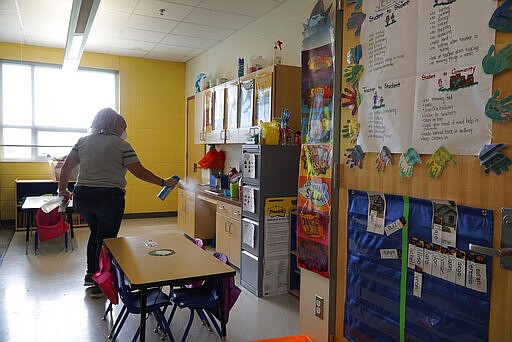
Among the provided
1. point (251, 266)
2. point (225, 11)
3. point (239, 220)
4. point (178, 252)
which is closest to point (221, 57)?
point (225, 11)

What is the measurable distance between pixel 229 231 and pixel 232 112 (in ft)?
5.07

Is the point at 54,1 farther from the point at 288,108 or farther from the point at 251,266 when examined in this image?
the point at 251,266

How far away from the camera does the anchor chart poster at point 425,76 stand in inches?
61.4

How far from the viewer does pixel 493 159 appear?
150cm

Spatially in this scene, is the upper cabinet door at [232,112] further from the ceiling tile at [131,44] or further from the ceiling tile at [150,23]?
the ceiling tile at [131,44]

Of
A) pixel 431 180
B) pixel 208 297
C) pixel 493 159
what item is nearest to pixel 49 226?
pixel 208 297

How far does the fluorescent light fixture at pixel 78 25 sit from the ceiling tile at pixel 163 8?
73 centimetres

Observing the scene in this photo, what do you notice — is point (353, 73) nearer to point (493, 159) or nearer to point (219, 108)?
point (493, 159)

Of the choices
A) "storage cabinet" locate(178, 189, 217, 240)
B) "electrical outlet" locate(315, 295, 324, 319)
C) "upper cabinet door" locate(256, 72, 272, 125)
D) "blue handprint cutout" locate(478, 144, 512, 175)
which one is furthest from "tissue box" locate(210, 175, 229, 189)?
"blue handprint cutout" locate(478, 144, 512, 175)

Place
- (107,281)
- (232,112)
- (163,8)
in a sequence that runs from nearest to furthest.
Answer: (107,281), (163,8), (232,112)

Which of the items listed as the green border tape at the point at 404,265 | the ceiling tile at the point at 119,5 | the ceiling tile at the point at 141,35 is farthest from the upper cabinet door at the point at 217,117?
the green border tape at the point at 404,265

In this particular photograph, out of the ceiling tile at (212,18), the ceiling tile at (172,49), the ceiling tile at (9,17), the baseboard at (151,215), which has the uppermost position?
the ceiling tile at (9,17)

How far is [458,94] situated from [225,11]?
3903mm

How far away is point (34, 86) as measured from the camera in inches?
272
